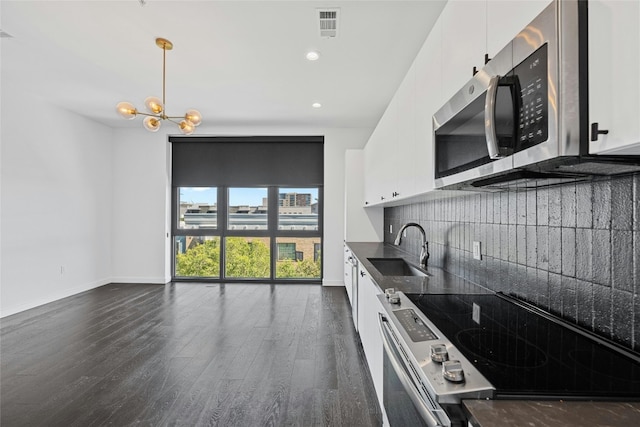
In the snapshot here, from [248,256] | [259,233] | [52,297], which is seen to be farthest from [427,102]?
[52,297]

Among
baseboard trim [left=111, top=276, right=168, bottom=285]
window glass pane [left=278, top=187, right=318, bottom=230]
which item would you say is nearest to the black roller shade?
window glass pane [left=278, top=187, right=318, bottom=230]

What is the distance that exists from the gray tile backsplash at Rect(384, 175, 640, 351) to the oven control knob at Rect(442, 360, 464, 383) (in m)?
0.63

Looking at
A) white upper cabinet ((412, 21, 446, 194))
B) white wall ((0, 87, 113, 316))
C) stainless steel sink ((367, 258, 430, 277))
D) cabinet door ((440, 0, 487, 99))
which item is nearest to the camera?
cabinet door ((440, 0, 487, 99))

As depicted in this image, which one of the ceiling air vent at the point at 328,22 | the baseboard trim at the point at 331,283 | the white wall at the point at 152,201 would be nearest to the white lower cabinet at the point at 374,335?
the ceiling air vent at the point at 328,22

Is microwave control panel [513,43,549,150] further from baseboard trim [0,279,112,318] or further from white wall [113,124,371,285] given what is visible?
baseboard trim [0,279,112,318]

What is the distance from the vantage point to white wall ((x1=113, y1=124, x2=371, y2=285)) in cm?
594

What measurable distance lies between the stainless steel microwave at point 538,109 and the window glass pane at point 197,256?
18.3 ft

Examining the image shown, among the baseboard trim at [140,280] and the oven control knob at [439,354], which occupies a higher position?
the oven control knob at [439,354]

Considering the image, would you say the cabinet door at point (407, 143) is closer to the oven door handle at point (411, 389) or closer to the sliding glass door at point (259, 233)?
the oven door handle at point (411, 389)

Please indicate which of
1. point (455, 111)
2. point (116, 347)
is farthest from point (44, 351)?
point (455, 111)

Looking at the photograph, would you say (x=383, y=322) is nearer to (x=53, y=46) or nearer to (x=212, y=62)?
(x=212, y=62)

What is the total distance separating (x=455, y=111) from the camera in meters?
1.41

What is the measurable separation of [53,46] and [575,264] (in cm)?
433

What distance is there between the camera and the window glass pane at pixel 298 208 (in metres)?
6.15
